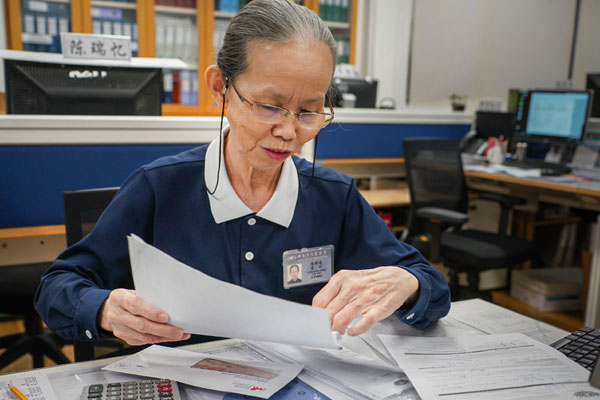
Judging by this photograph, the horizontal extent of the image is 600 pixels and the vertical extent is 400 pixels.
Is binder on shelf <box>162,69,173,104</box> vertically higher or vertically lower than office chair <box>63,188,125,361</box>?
higher

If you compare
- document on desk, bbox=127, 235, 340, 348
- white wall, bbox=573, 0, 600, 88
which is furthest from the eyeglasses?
white wall, bbox=573, 0, 600, 88

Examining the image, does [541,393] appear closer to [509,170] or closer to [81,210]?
[81,210]

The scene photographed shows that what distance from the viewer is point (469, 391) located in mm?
717

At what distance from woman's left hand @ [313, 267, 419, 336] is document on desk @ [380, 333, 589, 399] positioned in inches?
3.2

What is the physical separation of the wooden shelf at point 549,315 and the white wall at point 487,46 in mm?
2441

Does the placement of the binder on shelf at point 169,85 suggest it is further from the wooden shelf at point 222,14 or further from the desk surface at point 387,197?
the desk surface at point 387,197

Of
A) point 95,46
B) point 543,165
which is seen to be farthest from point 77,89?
point 543,165

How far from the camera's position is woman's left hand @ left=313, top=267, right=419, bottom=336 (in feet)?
2.53

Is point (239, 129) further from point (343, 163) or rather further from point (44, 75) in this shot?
point (343, 163)

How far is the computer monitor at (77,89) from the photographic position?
2.03m

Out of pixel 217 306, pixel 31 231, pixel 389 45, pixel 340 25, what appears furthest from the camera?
pixel 389 45

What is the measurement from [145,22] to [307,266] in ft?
11.8

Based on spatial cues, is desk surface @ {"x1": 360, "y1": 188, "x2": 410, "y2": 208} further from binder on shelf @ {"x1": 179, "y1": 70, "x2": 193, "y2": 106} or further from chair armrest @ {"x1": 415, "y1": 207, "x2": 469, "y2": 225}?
binder on shelf @ {"x1": 179, "y1": 70, "x2": 193, "y2": 106}

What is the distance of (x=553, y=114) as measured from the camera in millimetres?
3355
